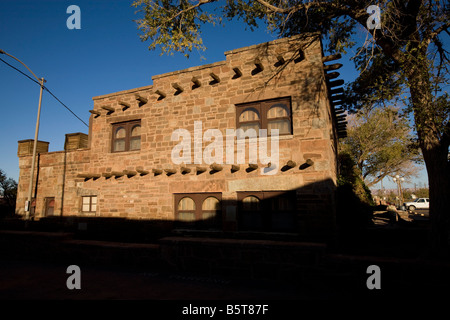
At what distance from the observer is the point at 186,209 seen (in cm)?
843

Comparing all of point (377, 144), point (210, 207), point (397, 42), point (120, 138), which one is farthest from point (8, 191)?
point (377, 144)

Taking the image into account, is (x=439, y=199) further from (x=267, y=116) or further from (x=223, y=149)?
(x=223, y=149)

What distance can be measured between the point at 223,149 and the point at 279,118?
197 cm

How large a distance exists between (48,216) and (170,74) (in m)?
8.39

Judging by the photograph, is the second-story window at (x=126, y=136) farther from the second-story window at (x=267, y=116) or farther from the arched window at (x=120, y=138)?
the second-story window at (x=267, y=116)

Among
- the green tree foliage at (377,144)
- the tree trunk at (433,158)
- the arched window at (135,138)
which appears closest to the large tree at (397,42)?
the tree trunk at (433,158)

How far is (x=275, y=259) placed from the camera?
503 centimetres

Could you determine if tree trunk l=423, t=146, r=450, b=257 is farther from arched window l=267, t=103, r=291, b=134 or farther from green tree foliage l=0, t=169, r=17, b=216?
green tree foliage l=0, t=169, r=17, b=216

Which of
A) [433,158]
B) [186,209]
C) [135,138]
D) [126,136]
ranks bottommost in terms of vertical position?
[186,209]

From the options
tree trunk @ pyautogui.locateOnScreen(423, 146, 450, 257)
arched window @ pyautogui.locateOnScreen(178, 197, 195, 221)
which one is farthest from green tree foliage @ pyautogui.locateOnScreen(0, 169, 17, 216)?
tree trunk @ pyautogui.locateOnScreen(423, 146, 450, 257)

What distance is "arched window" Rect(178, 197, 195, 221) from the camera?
27.3 ft

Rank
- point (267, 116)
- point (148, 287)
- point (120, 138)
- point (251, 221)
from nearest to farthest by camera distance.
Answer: point (148, 287) < point (251, 221) < point (267, 116) < point (120, 138)

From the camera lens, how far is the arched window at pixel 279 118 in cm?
748

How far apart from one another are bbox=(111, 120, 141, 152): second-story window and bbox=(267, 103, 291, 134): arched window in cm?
514
